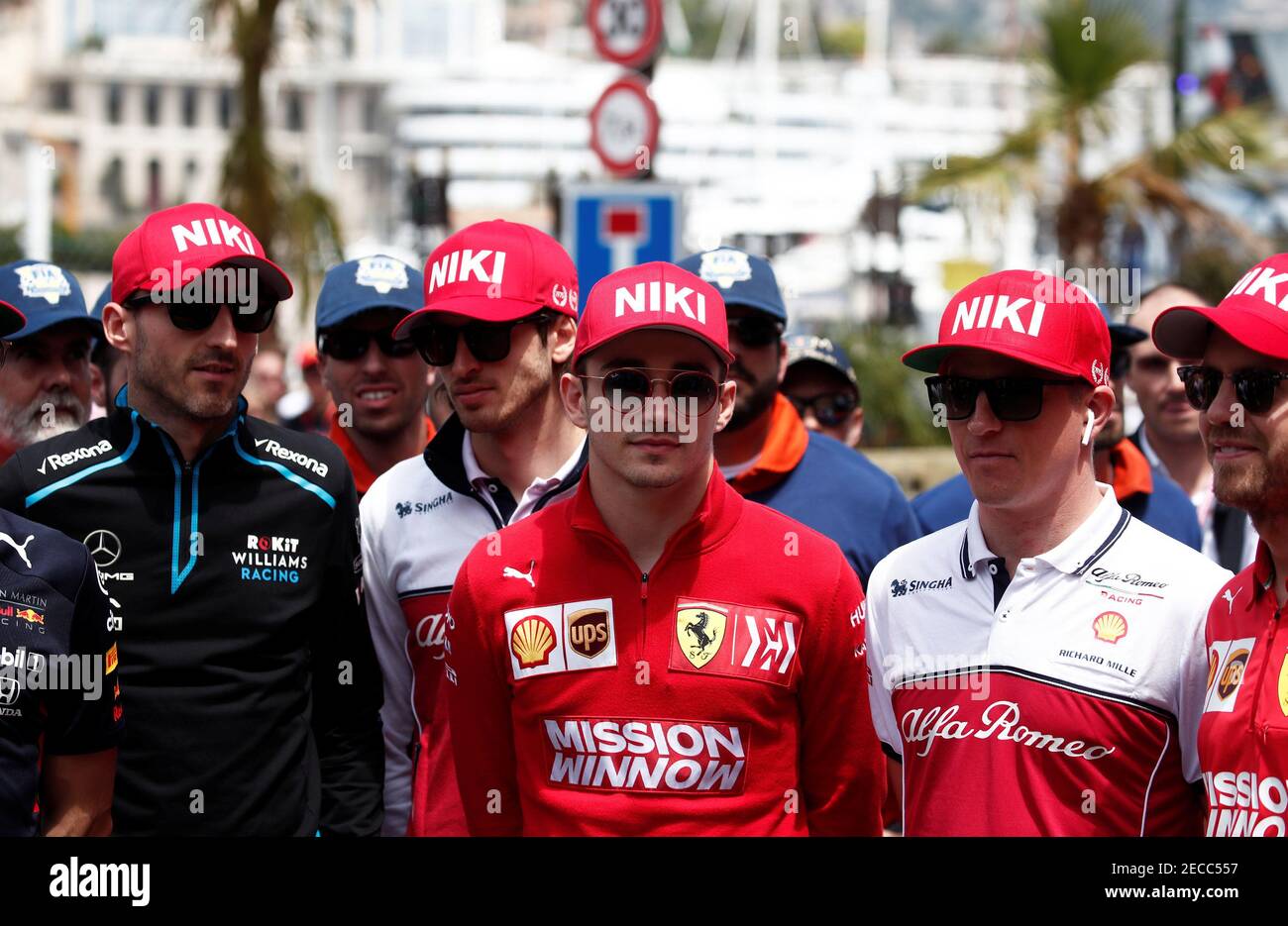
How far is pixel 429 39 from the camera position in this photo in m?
117

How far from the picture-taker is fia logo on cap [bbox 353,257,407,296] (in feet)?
18.0

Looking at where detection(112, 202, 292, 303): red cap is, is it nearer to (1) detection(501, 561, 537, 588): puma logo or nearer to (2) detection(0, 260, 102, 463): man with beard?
(1) detection(501, 561, 537, 588): puma logo

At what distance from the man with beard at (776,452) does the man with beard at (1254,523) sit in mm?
1641

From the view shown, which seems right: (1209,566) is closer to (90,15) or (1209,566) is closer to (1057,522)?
(1057,522)

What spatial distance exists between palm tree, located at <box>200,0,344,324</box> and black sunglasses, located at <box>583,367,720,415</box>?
1196 centimetres

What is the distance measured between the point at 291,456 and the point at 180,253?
1.93ft

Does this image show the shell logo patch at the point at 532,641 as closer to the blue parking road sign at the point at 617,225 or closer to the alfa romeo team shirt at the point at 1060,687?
the alfa romeo team shirt at the point at 1060,687

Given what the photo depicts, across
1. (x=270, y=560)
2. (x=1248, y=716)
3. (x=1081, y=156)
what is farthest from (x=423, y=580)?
(x=1081, y=156)

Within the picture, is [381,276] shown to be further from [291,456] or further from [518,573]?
[518,573]

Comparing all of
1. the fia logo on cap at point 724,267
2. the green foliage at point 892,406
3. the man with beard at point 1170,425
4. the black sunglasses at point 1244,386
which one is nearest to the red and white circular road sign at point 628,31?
the man with beard at point 1170,425

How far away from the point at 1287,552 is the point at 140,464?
2693 mm

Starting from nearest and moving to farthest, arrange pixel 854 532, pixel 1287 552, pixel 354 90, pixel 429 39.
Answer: pixel 1287 552 < pixel 854 532 < pixel 354 90 < pixel 429 39

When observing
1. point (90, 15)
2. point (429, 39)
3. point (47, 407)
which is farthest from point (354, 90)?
point (47, 407)

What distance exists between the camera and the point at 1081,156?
1825 cm
